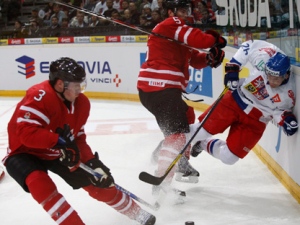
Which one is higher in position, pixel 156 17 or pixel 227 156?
pixel 156 17

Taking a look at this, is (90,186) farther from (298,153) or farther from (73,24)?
(73,24)

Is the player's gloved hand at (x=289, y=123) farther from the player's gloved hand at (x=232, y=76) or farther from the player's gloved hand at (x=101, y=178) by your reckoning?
the player's gloved hand at (x=101, y=178)

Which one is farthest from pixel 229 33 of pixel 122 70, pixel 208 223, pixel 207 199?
pixel 208 223

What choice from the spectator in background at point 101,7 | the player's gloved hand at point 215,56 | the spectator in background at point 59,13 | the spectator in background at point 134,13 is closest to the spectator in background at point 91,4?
the spectator in background at point 101,7

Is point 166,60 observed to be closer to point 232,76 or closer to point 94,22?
point 232,76

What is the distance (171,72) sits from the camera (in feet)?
11.8

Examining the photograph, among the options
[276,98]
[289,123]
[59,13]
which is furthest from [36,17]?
[289,123]

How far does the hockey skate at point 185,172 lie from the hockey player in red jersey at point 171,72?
30 centimetres

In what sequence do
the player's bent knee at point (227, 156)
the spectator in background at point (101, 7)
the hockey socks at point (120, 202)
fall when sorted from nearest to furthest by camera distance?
the hockey socks at point (120, 202) → the player's bent knee at point (227, 156) → the spectator in background at point (101, 7)

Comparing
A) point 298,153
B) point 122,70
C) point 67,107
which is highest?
point 67,107

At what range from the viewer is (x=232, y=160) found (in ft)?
12.3

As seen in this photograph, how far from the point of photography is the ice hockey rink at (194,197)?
3.30m

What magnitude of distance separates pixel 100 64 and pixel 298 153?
4.93m

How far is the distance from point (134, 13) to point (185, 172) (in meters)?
4.50
